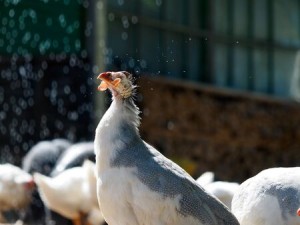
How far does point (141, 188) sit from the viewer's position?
5598 millimetres

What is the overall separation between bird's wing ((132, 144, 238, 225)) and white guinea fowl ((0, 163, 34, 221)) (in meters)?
2.82

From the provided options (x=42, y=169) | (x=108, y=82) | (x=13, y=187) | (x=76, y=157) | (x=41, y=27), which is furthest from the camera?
(x=41, y=27)

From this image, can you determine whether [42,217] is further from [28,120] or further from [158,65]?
[158,65]

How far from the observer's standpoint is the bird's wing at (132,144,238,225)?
5602mm

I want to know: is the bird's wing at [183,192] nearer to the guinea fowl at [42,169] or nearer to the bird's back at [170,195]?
the bird's back at [170,195]

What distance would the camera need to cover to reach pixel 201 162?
1529cm

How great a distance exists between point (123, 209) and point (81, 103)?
24.8 ft

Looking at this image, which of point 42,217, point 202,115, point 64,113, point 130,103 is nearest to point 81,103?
point 64,113

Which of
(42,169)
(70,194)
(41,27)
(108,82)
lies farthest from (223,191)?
(41,27)

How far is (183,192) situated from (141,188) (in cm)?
22

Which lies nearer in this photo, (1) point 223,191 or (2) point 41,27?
(1) point 223,191

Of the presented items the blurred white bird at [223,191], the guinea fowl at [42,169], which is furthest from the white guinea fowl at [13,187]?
the blurred white bird at [223,191]

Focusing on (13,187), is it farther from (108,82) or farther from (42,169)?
(108,82)

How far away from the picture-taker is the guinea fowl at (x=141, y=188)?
5.59 m
